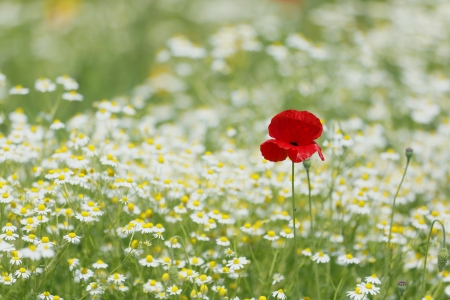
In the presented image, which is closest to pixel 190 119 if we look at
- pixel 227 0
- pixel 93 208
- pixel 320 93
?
pixel 320 93

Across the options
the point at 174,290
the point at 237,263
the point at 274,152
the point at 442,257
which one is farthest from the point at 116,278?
the point at 442,257

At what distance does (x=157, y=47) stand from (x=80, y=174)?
422 centimetres

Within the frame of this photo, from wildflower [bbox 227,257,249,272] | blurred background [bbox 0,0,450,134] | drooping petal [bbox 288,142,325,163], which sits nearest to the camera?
drooping petal [bbox 288,142,325,163]

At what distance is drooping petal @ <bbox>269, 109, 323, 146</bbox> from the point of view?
2.17 meters

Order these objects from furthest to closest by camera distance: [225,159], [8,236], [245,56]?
[245,56]
[225,159]
[8,236]

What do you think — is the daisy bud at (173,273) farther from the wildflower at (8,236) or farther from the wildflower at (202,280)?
the wildflower at (8,236)

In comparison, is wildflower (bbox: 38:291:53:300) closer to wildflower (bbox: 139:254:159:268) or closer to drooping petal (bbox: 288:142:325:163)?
wildflower (bbox: 139:254:159:268)

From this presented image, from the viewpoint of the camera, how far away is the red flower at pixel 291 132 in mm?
2162

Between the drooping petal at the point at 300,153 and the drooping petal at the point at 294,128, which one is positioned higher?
the drooping petal at the point at 294,128

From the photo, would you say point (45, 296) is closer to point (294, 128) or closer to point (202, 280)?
point (202, 280)

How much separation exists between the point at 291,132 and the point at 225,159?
1.23 m

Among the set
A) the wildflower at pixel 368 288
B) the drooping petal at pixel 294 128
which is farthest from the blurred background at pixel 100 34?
the wildflower at pixel 368 288

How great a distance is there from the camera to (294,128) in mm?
2174

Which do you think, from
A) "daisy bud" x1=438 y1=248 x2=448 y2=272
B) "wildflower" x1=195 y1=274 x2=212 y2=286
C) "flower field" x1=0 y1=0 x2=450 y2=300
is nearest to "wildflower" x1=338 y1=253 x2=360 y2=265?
"flower field" x1=0 y1=0 x2=450 y2=300
